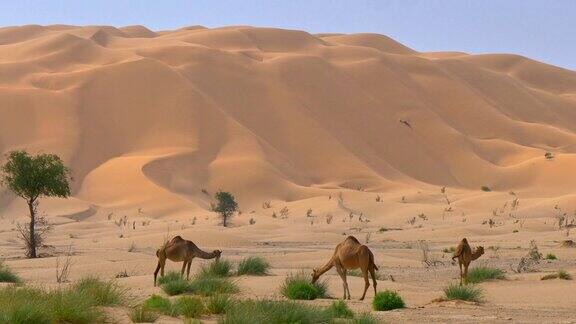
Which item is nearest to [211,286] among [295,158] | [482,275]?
[482,275]

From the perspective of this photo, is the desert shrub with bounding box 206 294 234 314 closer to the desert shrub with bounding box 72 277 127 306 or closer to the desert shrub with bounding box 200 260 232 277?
the desert shrub with bounding box 72 277 127 306

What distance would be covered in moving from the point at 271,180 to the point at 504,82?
57.1 metres

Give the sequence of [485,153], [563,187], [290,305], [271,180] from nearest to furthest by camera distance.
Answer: [290,305], [271,180], [563,187], [485,153]

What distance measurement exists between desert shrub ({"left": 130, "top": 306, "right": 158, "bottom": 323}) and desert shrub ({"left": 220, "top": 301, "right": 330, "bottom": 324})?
3.48 feet

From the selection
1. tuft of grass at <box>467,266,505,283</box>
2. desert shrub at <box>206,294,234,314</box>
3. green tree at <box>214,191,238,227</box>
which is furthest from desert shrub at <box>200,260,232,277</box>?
green tree at <box>214,191,238,227</box>

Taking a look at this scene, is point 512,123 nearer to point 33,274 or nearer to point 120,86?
point 120,86

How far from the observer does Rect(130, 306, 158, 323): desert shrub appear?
12570 mm

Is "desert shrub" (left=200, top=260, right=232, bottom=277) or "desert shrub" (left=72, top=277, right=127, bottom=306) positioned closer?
"desert shrub" (left=72, top=277, right=127, bottom=306)

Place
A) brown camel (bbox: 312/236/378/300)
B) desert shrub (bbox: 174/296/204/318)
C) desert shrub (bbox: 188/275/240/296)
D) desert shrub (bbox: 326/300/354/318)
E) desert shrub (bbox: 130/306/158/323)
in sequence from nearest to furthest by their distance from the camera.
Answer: desert shrub (bbox: 130/306/158/323), desert shrub (bbox: 174/296/204/318), desert shrub (bbox: 326/300/354/318), desert shrub (bbox: 188/275/240/296), brown camel (bbox: 312/236/378/300)

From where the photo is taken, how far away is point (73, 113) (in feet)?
252

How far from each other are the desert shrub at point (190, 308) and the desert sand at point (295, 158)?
281 centimetres

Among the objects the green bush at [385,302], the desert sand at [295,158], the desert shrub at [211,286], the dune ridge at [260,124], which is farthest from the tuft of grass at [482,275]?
the dune ridge at [260,124]

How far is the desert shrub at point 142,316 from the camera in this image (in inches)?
495

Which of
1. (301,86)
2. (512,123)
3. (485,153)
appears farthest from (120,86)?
(512,123)
